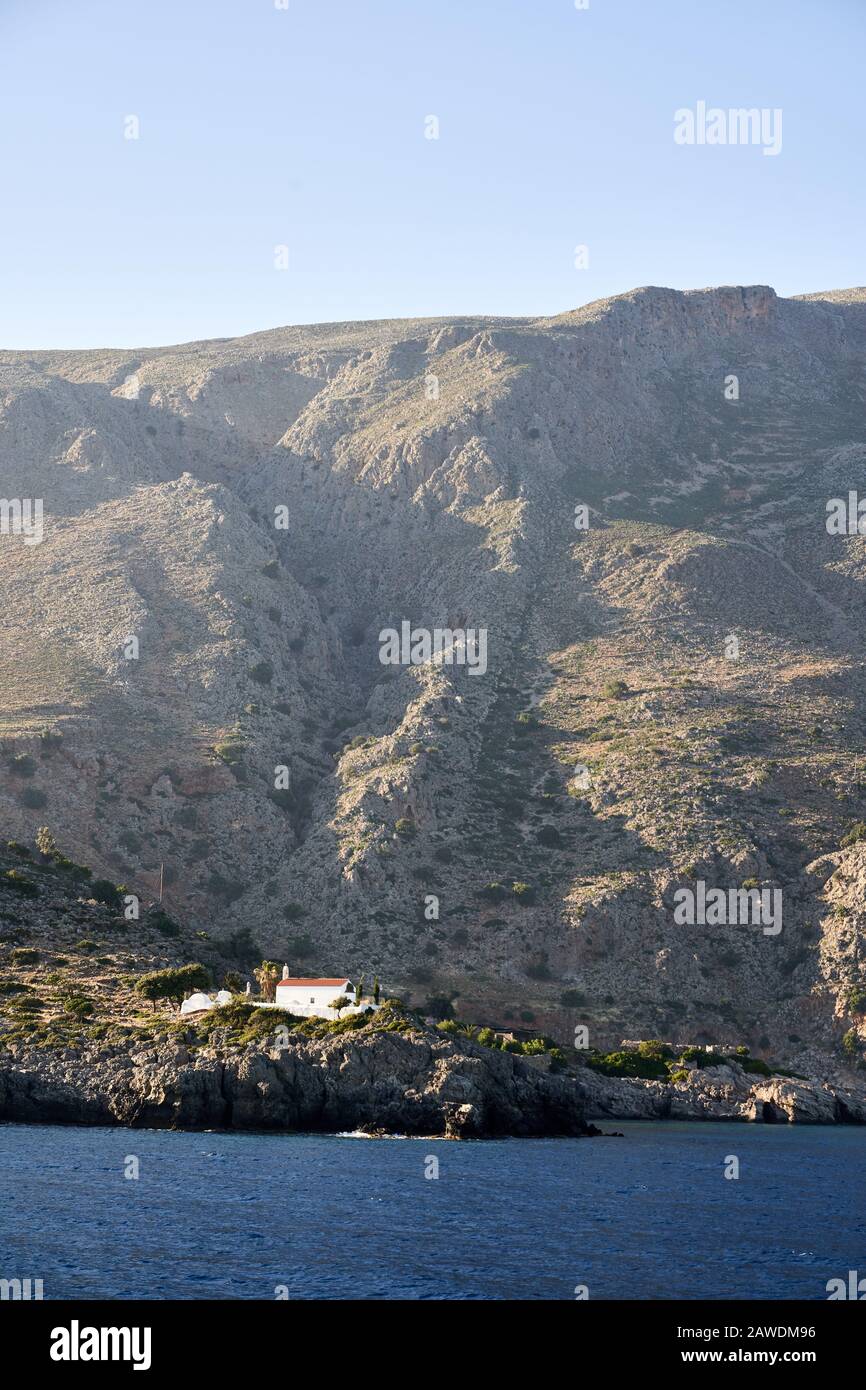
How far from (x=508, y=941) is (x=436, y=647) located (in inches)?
1633

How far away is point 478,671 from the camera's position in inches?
5413

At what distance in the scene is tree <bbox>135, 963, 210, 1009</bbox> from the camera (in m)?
86.9

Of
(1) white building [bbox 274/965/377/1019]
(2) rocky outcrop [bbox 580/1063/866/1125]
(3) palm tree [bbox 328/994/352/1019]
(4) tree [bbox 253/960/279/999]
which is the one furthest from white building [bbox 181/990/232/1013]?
(2) rocky outcrop [bbox 580/1063/866/1125]

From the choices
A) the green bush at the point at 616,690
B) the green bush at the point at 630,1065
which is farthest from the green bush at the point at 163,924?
the green bush at the point at 616,690

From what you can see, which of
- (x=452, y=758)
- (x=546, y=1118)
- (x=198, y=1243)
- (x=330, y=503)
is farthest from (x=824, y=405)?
(x=198, y=1243)

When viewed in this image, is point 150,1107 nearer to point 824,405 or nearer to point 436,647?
point 436,647

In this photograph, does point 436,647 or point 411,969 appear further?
point 436,647

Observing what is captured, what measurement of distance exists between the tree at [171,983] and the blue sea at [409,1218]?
15.5 meters

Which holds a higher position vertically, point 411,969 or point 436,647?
point 436,647

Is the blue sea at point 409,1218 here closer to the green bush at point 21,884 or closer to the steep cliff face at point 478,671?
the green bush at point 21,884

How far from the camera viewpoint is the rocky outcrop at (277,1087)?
73688 millimetres

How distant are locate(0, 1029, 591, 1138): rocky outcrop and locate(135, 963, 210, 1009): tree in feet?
31.9

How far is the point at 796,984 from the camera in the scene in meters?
106

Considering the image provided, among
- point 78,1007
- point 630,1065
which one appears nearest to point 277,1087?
point 78,1007
